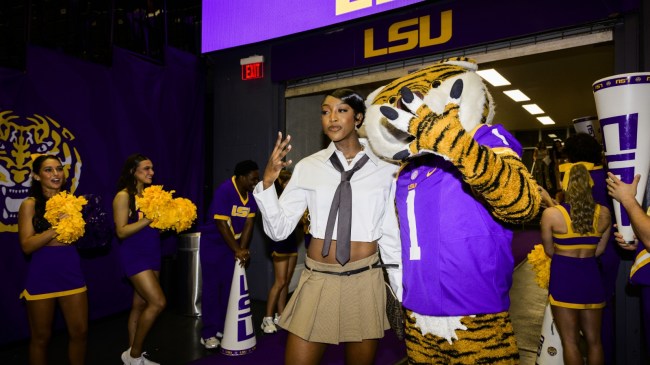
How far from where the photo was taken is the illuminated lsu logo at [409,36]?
477cm

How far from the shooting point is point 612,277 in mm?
3914

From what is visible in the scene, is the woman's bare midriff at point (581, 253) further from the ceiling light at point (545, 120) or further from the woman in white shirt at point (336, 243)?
the ceiling light at point (545, 120)

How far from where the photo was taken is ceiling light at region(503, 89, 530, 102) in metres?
9.79

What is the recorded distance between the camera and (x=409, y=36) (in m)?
5.05

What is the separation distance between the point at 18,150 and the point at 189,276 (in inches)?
99.6

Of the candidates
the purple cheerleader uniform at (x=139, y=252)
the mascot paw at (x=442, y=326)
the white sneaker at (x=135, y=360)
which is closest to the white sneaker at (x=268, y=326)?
the white sneaker at (x=135, y=360)

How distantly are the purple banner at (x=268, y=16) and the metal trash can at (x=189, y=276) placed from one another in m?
3.04

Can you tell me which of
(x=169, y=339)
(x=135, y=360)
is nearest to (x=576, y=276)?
(x=135, y=360)

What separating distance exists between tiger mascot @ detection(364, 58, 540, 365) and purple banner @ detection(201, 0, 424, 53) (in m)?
3.70

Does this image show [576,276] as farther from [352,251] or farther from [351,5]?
[351,5]

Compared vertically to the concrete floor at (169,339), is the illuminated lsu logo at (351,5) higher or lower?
higher

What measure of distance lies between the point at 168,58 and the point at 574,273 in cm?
618

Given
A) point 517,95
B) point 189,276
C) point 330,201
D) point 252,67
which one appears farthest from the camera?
point 517,95

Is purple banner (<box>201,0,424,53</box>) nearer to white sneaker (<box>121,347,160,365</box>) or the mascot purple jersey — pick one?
the mascot purple jersey
